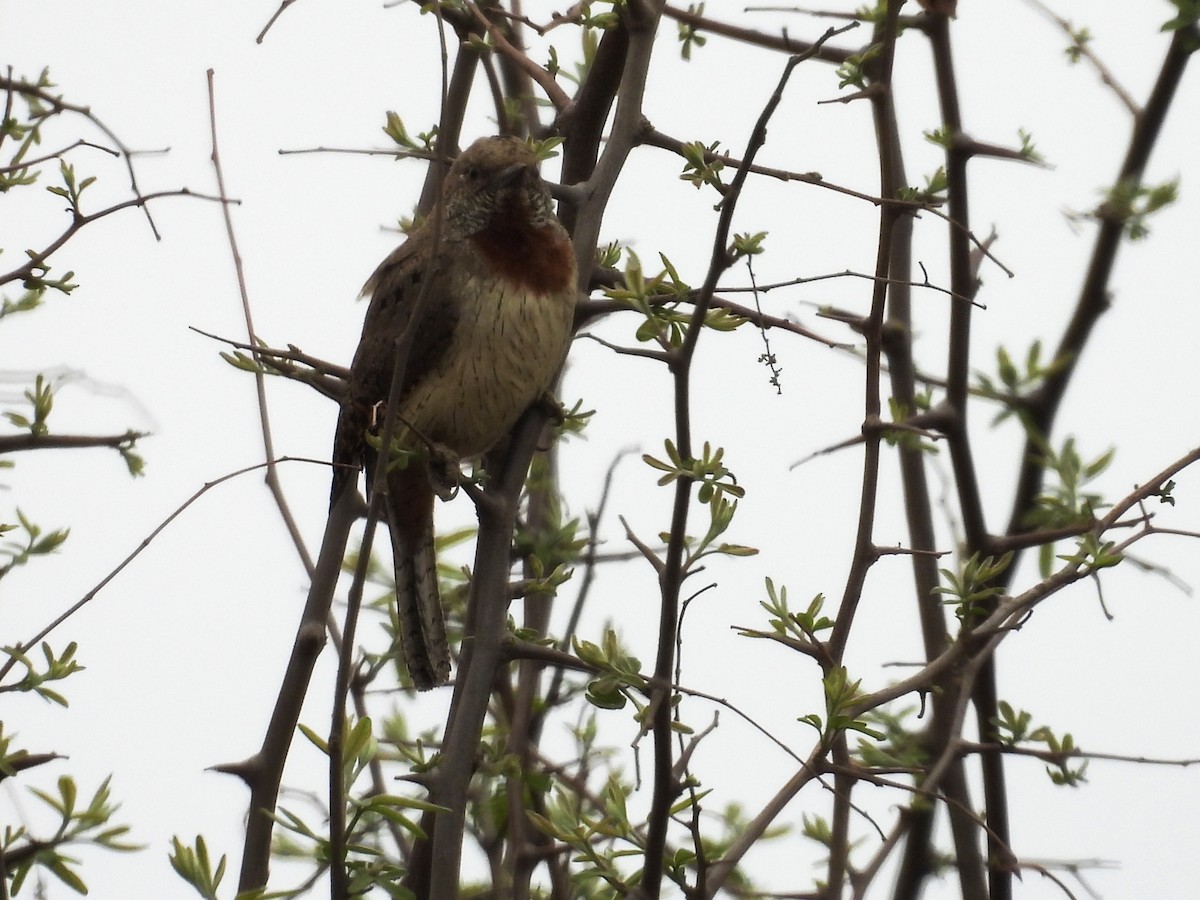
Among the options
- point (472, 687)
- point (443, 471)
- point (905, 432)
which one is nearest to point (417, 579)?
point (443, 471)

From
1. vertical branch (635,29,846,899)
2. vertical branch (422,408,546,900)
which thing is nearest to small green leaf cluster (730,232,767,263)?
vertical branch (635,29,846,899)

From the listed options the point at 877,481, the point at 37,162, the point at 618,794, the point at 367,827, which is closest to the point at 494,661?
the point at 618,794

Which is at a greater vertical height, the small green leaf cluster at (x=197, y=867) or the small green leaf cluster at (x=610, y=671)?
the small green leaf cluster at (x=610, y=671)

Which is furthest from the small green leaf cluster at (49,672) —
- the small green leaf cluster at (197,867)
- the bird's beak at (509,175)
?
the bird's beak at (509,175)

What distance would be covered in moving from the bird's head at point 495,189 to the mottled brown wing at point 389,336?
0.18m

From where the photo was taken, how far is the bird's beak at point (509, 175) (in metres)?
4.07

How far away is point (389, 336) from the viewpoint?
14.0 ft

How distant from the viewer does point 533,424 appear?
3.58 m

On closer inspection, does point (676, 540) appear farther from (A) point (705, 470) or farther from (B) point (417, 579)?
(B) point (417, 579)

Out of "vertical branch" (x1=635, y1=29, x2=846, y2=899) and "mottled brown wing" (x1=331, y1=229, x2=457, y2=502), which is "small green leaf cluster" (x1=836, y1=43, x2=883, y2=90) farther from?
"mottled brown wing" (x1=331, y1=229, x2=457, y2=502)

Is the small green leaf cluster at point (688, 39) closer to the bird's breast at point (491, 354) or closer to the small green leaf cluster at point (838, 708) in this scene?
the bird's breast at point (491, 354)

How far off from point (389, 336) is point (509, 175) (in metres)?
0.63

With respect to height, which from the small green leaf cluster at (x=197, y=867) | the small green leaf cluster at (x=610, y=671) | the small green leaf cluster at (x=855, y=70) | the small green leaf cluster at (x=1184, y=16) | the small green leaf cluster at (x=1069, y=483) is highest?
the small green leaf cluster at (x=1184, y=16)

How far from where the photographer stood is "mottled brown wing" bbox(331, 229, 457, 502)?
4.11m
